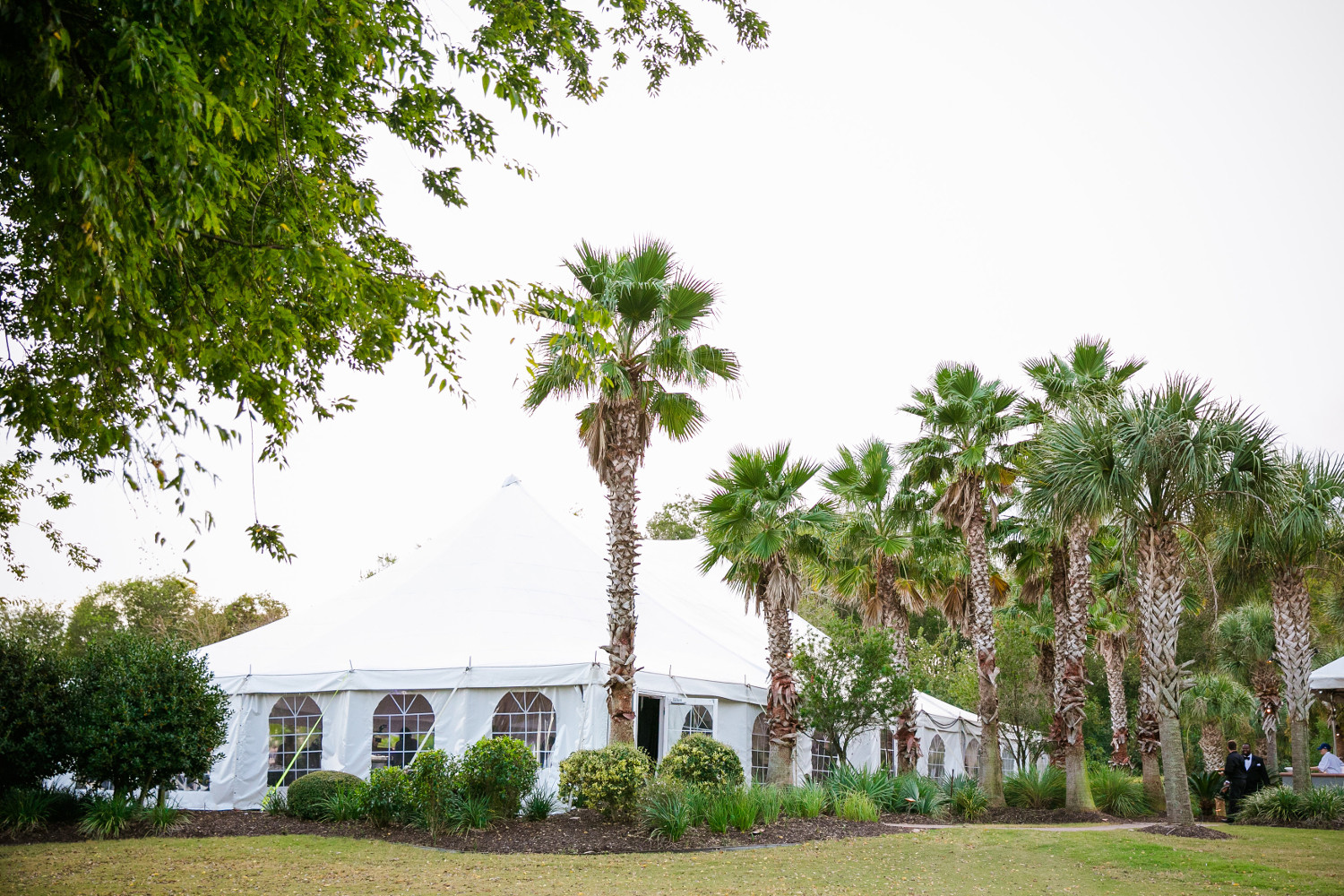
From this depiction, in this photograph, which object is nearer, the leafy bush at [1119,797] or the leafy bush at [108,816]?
the leafy bush at [108,816]

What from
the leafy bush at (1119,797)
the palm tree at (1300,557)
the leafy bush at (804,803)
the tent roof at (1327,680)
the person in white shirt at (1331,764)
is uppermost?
the palm tree at (1300,557)

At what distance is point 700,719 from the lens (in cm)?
1712

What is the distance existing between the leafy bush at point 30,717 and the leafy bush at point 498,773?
555 centimetres

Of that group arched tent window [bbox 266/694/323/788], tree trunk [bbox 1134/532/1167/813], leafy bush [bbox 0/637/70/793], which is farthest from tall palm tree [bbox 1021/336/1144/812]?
leafy bush [bbox 0/637/70/793]

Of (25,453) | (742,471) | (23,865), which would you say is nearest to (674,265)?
(742,471)

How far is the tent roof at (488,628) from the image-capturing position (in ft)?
51.2

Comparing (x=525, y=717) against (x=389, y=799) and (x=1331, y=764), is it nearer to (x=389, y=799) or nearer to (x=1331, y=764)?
(x=389, y=799)

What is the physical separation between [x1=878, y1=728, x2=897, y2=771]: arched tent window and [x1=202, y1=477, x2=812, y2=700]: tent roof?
369cm

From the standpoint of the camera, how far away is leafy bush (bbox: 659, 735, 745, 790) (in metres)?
13.3

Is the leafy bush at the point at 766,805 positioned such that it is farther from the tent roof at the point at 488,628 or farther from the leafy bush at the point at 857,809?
the tent roof at the point at 488,628

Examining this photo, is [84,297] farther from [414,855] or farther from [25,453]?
[414,855]

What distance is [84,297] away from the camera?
169 inches

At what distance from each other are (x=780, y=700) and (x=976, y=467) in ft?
20.8

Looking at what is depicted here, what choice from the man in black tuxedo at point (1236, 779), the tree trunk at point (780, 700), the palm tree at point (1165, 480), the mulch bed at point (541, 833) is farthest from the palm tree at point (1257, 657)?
the mulch bed at point (541, 833)
